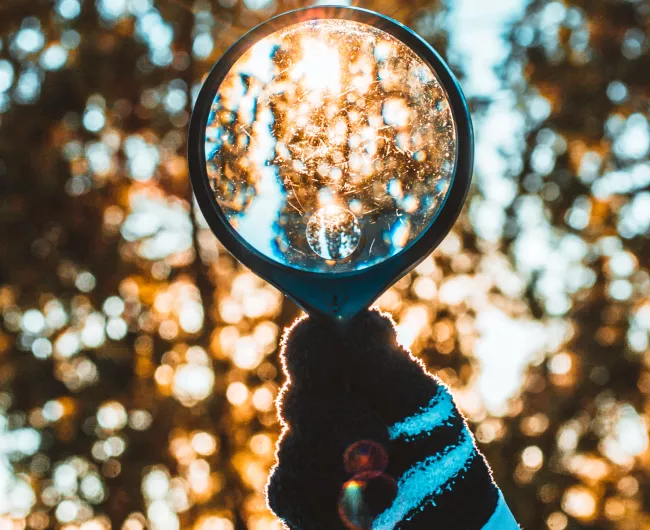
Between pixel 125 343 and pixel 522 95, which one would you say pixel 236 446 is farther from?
pixel 522 95

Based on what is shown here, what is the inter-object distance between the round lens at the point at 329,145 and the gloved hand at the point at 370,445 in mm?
196

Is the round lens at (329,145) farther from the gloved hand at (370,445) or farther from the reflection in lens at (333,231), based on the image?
the gloved hand at (370,445)

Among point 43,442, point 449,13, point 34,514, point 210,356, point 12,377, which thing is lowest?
point 34,514

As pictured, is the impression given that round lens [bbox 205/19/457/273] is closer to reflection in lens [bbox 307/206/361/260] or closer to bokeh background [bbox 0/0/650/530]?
reflection in lens [bbox 307/206/361/260]

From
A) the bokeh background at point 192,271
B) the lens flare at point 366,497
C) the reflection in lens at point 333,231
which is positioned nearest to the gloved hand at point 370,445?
the lens flare at point 366,497

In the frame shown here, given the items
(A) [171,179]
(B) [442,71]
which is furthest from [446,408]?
(A) [171,179]

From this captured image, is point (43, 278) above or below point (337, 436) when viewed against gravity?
below

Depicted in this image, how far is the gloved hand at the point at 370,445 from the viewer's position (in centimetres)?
117

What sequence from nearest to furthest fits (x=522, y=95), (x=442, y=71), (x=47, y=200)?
(x=442, y=71) → (x=47, y=200) → (x=522, y=95)

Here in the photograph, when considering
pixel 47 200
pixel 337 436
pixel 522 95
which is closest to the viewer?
pixel 337 436

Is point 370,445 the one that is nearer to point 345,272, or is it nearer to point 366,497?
point 366,497

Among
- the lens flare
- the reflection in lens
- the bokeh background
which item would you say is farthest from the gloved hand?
the bokeh background

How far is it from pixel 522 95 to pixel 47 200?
671 cm

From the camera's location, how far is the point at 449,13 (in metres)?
9.73
